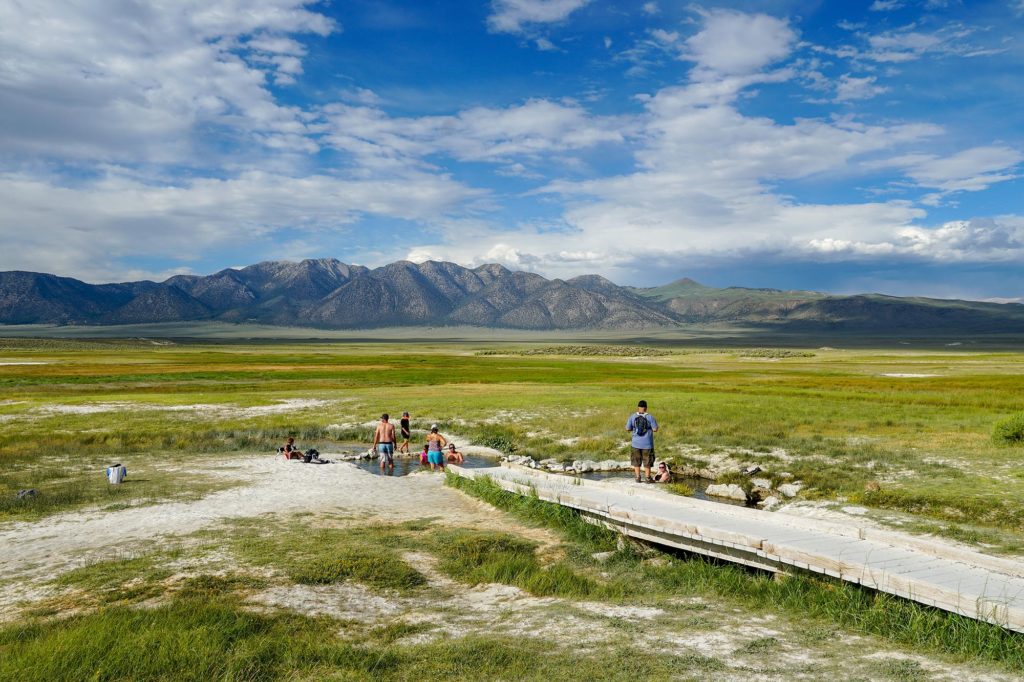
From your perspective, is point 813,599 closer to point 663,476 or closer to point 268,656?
point 268,656

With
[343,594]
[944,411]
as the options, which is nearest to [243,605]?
[343,594]

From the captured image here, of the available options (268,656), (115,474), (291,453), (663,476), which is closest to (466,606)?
(268,656)

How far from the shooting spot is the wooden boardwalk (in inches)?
426

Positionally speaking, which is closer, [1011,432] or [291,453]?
[1011,432]

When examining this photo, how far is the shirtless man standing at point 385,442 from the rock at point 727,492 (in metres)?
13.1

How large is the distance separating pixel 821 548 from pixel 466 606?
7469 mm

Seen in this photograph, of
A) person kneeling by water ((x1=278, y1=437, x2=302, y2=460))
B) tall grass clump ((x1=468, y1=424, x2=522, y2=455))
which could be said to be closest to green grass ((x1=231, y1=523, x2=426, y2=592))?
person kneeling by water ((x1=278, y1=437, x2=302, y2=460))

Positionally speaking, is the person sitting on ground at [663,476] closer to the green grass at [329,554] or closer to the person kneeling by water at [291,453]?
the green grass at [329,554]

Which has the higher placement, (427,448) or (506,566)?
(506,566)

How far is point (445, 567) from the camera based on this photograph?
14.3 meters

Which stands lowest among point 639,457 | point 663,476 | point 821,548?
point 663,476

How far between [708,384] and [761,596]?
5131 centimetres

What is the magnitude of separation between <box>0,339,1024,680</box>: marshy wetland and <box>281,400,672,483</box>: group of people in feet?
4.21

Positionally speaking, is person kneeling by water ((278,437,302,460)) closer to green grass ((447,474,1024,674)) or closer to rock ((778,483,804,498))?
green grass ((447,474,1024,674))
